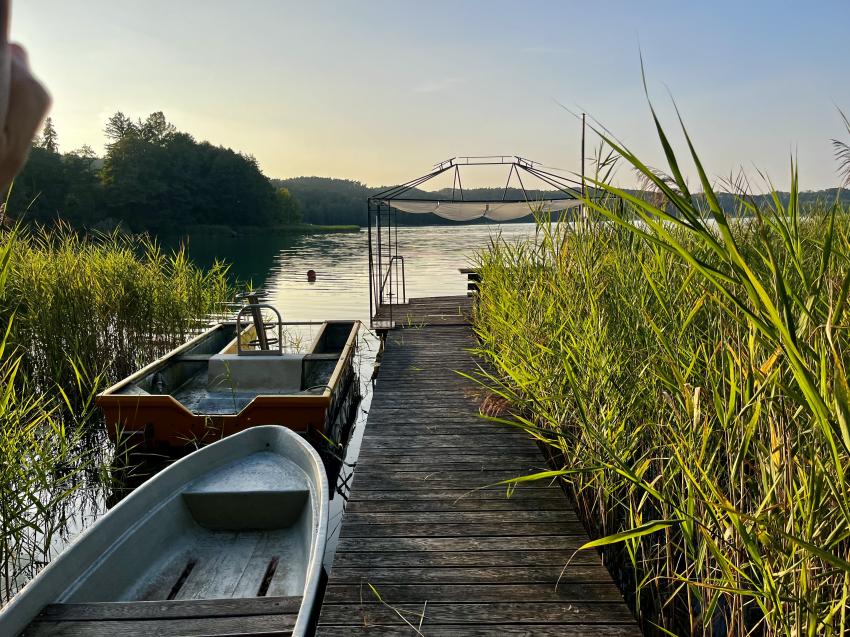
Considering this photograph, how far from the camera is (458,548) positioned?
10.2 ft

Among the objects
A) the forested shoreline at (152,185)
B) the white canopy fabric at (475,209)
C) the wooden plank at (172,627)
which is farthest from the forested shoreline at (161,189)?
the wooden plank at (172,627)

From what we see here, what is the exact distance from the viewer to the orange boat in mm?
5078

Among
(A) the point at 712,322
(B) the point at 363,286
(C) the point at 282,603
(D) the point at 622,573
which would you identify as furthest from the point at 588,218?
(B) the point at 363,286

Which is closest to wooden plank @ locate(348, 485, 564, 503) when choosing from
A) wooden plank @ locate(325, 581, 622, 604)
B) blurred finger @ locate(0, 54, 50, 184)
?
wooden plank @ locate(325, 581, 622, 604)

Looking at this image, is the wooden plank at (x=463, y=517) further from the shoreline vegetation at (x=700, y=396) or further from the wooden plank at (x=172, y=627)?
the wooden plank at (x=172, y=627)

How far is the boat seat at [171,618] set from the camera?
96.3 inches

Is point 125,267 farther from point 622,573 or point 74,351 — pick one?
point 622,573

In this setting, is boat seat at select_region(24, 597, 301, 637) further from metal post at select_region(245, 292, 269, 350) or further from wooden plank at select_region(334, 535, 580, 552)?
metal post at select_region(245, 292, 269, 350)

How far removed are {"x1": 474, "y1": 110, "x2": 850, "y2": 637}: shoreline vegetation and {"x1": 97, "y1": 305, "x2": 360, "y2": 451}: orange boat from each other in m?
1.85

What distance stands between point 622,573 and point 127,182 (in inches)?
2719

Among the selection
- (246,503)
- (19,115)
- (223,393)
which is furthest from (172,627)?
(223,393)

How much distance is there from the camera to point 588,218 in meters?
4.37

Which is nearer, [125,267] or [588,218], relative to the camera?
[588,218]

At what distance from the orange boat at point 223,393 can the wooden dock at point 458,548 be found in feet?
2.51
